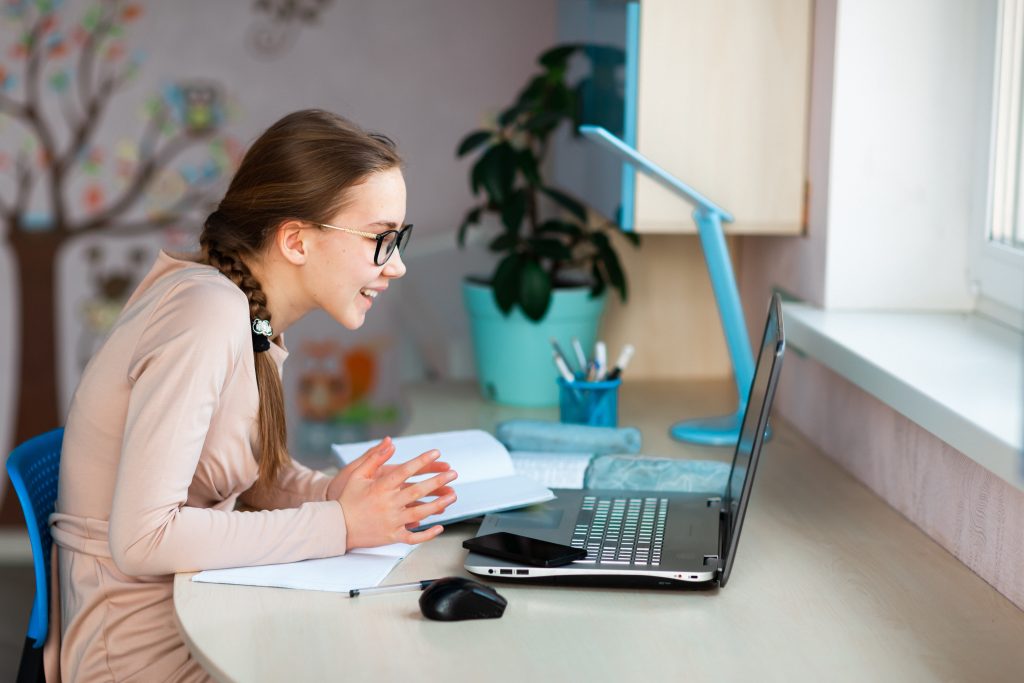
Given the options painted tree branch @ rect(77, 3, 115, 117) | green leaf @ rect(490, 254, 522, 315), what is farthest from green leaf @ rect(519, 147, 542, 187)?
painted tree branch @ rect(77, 3, 115, 117)

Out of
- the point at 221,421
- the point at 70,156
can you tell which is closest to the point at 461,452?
the point at 221,421

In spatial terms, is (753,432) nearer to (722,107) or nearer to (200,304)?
(200,304)

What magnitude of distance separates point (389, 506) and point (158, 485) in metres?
0.25

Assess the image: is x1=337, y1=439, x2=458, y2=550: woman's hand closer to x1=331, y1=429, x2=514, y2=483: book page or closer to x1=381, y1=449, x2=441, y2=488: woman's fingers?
x1=381, y1=449, x2=441, y2=488: woman's fingers

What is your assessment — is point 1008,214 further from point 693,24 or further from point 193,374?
point 193,374

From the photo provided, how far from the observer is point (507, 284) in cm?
219

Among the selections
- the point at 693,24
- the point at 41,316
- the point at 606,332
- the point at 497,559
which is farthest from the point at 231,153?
the point at 497,559

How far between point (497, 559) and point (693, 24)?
103cm

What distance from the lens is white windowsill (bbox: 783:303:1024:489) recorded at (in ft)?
4.02

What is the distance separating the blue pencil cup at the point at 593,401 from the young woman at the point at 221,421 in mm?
588

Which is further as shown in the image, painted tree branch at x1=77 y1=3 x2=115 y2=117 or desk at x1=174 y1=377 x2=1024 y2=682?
painted tree branch at x1=77 y1=3 x2=115 y2=117

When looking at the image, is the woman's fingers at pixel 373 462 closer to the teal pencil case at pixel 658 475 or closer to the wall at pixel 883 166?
the teal pencil case at pixel 658 475

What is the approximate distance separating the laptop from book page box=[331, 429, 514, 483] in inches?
4.4

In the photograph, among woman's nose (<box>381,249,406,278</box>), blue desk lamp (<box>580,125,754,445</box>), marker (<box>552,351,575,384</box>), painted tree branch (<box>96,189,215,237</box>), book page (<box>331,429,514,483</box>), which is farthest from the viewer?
painted tree branch (<box>96,189,215,237</box>)
